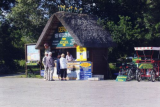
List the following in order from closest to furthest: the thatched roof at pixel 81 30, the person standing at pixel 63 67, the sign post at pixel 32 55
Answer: the person standing at pixel 63 67
the thatched roof at pixel 81 30
the sign post at pixel 32 55

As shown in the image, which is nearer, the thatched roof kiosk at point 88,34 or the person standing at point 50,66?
the person standing at point 50,66

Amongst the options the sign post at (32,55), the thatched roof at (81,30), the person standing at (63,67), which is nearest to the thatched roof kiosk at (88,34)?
the thatched roof at (81,30)

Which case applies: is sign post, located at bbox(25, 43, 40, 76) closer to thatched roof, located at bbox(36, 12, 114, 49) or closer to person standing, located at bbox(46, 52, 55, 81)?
thatched roof, located at bbox(36, 12, 114, 49)

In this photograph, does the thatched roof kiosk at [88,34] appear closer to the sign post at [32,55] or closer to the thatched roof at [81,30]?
the thatched roof at [81,30]

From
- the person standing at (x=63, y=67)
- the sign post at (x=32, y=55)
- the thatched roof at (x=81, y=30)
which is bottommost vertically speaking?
the person standing at (x=63, y=67)

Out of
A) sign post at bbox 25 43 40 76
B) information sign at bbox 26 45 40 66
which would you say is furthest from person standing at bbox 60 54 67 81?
information sign at bbox 26 45 40 66

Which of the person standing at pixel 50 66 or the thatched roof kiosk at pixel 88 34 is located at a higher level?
the thatched roof kiosk at pixel 88 34

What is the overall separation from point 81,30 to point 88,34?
572 millimetres

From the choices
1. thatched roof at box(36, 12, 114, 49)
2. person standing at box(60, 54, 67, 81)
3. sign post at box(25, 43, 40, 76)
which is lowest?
person standing at box(60, 54, 67, 81)

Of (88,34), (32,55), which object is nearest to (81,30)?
(88,34)

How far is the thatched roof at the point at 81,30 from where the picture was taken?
2292 centimetres

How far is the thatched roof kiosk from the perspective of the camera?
75.4ft

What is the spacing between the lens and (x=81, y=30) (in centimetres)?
2347

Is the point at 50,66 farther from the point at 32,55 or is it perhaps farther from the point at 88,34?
the point at 32,55
